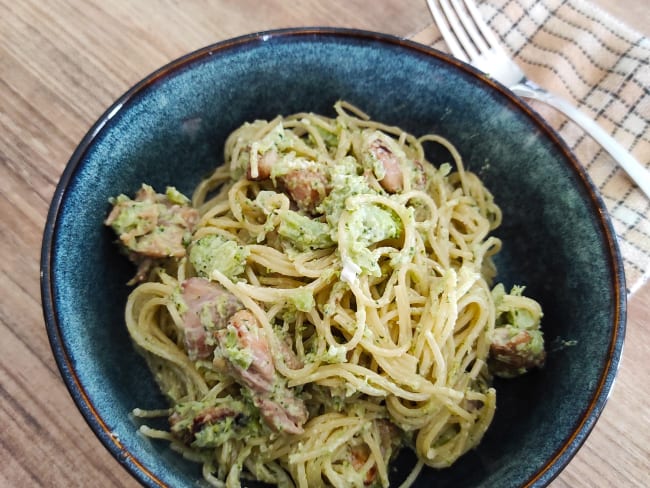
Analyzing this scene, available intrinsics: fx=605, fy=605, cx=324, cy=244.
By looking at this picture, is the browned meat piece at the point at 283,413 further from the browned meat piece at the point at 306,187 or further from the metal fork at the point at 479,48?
the metal fork at the point at 479,48

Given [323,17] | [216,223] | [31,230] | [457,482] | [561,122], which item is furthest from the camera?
[323,17]

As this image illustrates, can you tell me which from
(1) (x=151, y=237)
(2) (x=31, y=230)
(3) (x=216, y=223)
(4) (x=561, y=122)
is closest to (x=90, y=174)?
(1) (x=151, y=237)

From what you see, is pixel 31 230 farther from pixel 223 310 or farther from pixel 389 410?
pixel 389 410

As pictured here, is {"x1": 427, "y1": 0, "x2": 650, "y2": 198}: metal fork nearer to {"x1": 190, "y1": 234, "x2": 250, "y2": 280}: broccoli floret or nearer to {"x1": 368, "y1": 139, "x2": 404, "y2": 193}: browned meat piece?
{"x1": 368, "y1": 139, "x2": 404, "y2": 193}: browned meat piece

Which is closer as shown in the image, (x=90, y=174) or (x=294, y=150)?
(x=90, y=174)

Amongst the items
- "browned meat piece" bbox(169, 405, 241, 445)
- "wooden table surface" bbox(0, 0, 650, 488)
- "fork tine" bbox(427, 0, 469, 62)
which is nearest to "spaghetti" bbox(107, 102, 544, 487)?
"browned meat piece" bbox(169, 405, 241, 445)

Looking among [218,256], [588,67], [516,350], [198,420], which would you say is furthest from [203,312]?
[588,67]
